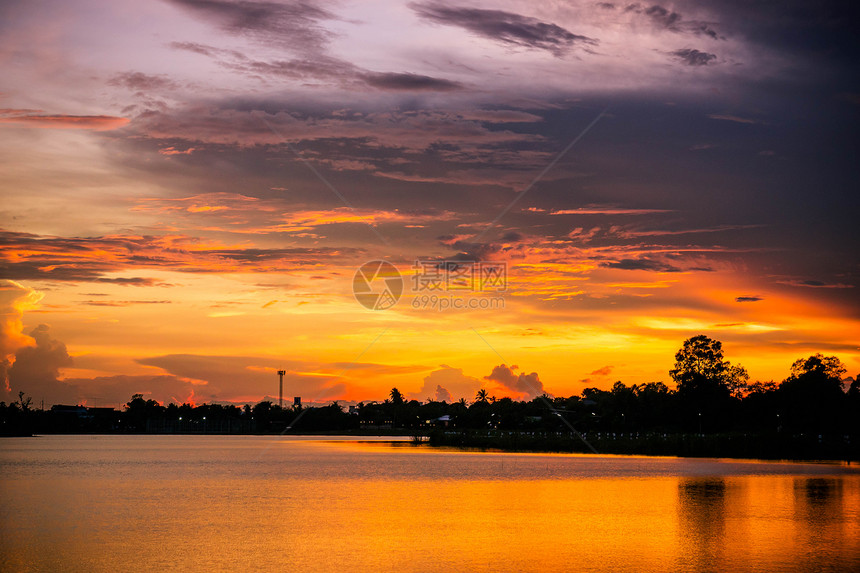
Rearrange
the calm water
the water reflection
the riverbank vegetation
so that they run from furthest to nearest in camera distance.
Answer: the riverbank vegetation → the water reflection → the calm water

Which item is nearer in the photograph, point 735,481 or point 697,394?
point 735,481

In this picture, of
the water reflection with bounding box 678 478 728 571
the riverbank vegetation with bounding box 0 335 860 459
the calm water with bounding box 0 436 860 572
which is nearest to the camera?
the calm water with bounding box 0 436 860 572

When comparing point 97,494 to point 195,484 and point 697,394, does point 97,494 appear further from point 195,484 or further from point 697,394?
point 697,394

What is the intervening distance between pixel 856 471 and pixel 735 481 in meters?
20.4

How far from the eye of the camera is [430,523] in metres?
43.4

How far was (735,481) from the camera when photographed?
7144 cm

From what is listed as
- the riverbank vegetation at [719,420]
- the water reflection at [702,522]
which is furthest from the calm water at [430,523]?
the riverbank vegetation at [719,420]

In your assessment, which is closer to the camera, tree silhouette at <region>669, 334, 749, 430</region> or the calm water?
the calm water

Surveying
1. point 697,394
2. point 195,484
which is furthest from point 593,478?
point 697,394

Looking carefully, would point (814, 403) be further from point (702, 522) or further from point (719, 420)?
point (702, 522)

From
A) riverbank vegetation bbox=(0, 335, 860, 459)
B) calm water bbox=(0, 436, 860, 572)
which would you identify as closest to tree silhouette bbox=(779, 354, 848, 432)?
riverbank vegetation bbox=(0, 335, 860, 459)

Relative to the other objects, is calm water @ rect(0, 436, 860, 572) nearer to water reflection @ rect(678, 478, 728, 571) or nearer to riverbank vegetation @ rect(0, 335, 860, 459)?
water reflection @ rect(678, 478, 728, 571)

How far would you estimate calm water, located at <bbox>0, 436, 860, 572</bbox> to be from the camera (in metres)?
32.2

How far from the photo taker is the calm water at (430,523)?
32219mm
